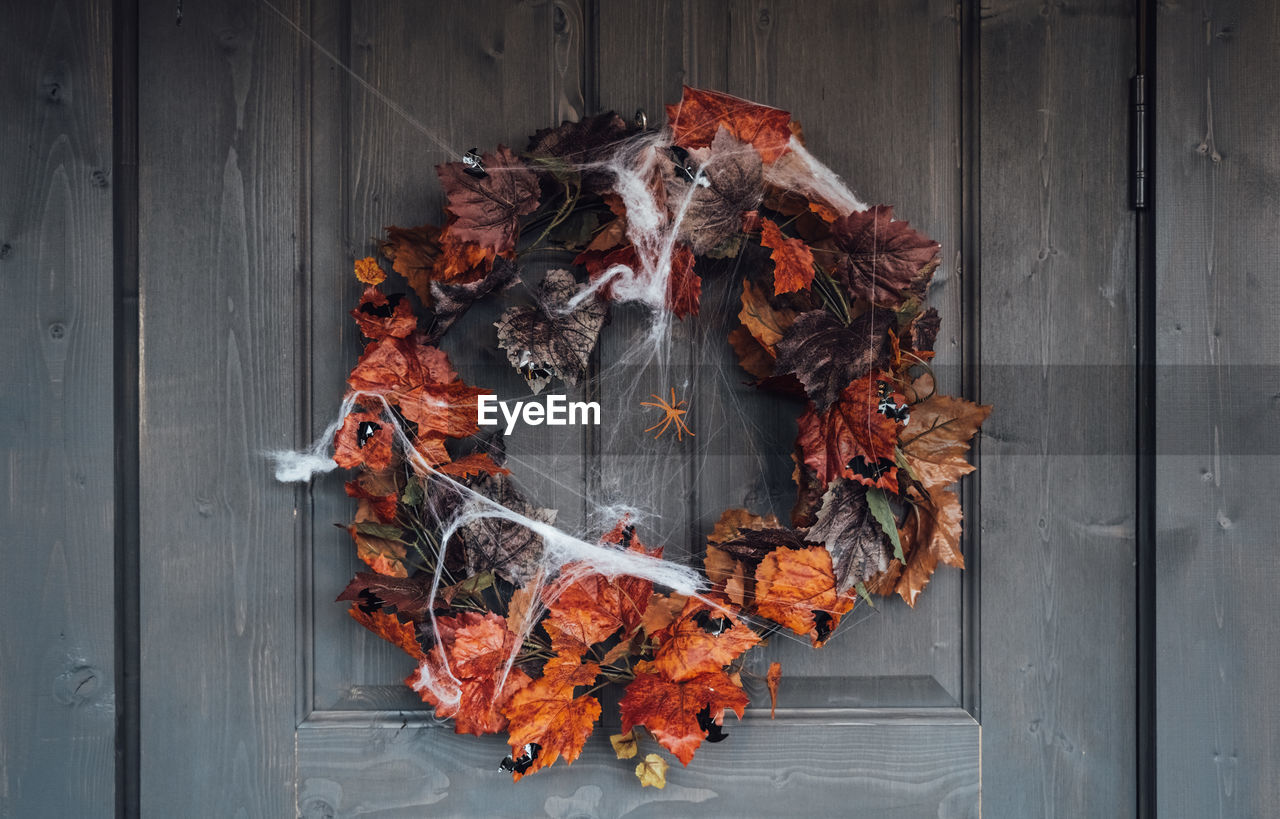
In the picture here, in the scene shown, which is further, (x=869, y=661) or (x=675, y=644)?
(x=869, y=661)

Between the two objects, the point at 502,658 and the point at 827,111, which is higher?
the point at 827,111

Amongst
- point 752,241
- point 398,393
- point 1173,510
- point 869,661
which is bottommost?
point 869,661

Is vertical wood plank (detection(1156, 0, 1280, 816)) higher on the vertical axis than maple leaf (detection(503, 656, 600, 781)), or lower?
higher

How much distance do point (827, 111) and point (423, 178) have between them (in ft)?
1.70

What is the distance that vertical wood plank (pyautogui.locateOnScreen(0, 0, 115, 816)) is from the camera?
961 mm

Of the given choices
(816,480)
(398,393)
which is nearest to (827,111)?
(816,480)

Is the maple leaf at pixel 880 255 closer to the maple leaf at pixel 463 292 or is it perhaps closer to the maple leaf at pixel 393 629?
the maple leaf at pixel 463 292

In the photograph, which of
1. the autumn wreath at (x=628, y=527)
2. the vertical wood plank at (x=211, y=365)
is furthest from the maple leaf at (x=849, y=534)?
the vertical wood plank at (x=211, y=365)

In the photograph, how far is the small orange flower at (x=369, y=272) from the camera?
92cm

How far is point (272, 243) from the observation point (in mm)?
971

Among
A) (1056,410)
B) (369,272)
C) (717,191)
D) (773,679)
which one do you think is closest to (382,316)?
(369,272)

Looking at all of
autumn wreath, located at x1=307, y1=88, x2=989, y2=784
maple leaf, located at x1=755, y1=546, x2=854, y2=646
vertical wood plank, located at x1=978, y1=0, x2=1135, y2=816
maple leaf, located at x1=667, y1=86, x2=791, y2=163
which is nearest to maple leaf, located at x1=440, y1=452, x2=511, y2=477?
autumn wreath, located at x1=307, y1=88, x2=989, y2=784

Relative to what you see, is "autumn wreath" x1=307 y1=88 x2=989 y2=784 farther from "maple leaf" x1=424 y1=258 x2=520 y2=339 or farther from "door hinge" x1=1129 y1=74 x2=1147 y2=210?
"door hinge" x1=1129 y1=74 x2=1147 y2=210

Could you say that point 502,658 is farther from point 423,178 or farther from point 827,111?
point 827,111
